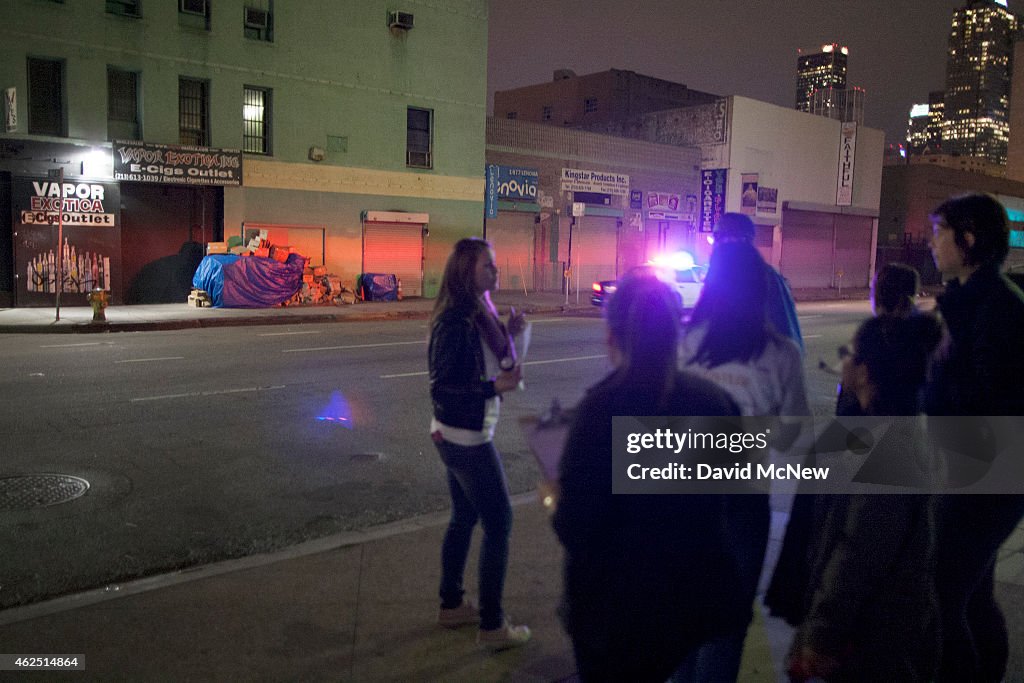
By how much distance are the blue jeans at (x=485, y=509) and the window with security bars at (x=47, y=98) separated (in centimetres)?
2110

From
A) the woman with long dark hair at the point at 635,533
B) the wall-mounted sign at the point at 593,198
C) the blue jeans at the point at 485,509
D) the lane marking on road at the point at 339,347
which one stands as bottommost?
the lane marking on road at the point at 339,347

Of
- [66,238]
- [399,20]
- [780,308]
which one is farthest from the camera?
[399,20]

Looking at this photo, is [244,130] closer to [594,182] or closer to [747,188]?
[594,182]

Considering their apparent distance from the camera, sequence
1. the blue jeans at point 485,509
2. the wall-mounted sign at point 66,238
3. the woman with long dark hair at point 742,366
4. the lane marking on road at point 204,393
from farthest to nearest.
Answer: the wall-mounted sign at point 66,238 → the lane marking on road at point 204,393 → the blue jeans at point 485,509 → the woman with long dark hair at point 742,366

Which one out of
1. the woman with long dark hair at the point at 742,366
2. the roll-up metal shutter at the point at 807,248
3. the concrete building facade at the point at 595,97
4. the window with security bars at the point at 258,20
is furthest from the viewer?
the concrete building facade at the point at 595,97

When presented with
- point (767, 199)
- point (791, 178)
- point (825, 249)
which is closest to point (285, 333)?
point (767, 199)

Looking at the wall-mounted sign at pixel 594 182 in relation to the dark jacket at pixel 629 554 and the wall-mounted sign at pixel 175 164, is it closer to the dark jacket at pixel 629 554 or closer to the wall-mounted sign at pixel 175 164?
the wall-mounted sign at pixel 175 164

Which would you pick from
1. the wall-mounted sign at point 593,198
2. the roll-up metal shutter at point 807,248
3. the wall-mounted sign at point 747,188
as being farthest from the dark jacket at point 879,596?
the roll-up metal shutter at point 807,248

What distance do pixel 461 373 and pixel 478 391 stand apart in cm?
11

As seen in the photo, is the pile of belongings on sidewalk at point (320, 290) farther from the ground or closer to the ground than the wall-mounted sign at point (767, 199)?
closer to the ground

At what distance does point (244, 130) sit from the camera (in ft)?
79.9

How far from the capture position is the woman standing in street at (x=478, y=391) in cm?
397

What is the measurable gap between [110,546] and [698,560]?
4238mm

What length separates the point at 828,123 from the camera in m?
42.3
